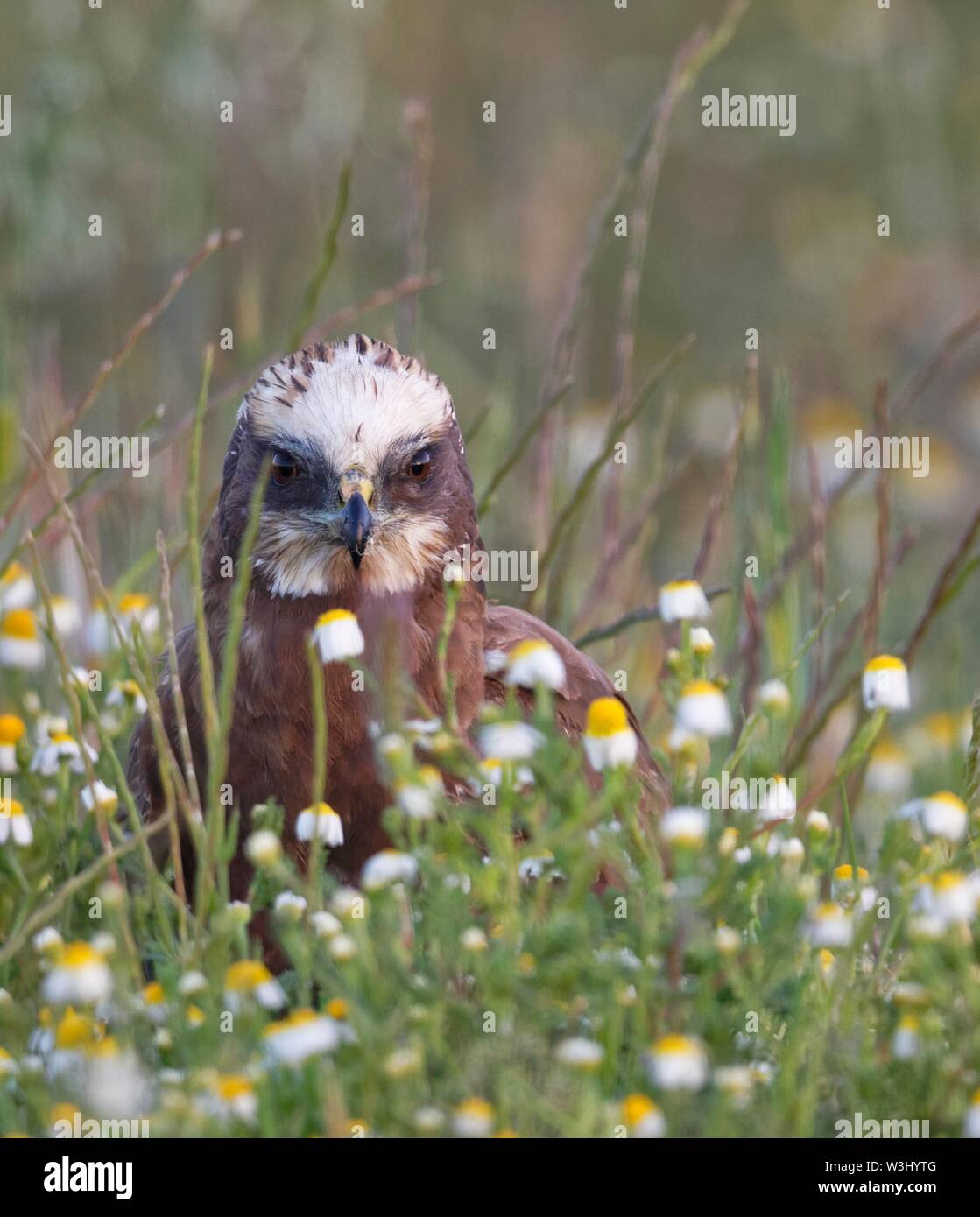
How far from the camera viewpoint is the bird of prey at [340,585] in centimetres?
395

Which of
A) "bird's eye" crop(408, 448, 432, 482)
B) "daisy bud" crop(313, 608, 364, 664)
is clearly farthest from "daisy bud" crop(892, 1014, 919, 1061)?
"bird's eye" crop(408, 448, 432, 482)

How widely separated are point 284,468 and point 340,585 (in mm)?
315

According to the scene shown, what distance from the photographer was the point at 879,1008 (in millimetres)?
2881

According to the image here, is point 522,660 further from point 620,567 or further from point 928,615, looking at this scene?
point 620,567

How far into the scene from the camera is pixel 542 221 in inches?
331

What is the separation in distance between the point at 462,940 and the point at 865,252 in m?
6.57

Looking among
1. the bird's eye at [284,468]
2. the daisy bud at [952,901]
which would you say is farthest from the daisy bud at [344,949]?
the bird's eye at [284,468]

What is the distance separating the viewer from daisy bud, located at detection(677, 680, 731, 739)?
9.14 feet

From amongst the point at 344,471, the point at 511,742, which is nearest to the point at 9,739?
the point at 344,471

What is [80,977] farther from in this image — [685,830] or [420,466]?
[420,466]

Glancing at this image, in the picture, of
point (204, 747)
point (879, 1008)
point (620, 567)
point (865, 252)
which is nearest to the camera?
point (879, 1008)

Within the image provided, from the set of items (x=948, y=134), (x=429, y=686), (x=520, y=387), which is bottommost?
(x=429, y=686)

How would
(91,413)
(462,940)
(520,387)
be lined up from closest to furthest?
(462,940) → (91,413) → (520,387)

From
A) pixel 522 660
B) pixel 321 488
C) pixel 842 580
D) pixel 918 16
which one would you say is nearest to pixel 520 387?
pixel 842 580
